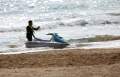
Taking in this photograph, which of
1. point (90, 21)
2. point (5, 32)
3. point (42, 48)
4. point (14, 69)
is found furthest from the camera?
point (90, 21)

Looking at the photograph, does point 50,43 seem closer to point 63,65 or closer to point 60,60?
point 60,60

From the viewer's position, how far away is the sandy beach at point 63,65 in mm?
12203

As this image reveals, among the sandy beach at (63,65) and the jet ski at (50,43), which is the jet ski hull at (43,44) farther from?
the sandy beach at (63,65)

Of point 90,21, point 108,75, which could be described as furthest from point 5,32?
point 108,75

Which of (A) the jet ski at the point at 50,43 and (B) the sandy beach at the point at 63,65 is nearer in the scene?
(B) the sandy beach at the point at 63,65

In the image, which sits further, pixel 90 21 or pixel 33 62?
pixel 90 21

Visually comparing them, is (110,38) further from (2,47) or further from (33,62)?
(33,62)

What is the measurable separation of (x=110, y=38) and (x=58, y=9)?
2488cm

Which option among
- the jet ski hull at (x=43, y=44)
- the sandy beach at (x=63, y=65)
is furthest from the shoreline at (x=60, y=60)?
the jet ski hull at (x=43, y=44)

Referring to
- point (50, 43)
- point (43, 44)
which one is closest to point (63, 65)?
point (50, 43)

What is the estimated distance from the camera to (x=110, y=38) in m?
24.1

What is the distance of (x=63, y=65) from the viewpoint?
14078 mm

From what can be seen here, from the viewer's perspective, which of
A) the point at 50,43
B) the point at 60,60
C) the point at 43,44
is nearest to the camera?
the point at 60,60

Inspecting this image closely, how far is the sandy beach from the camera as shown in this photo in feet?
40.0
